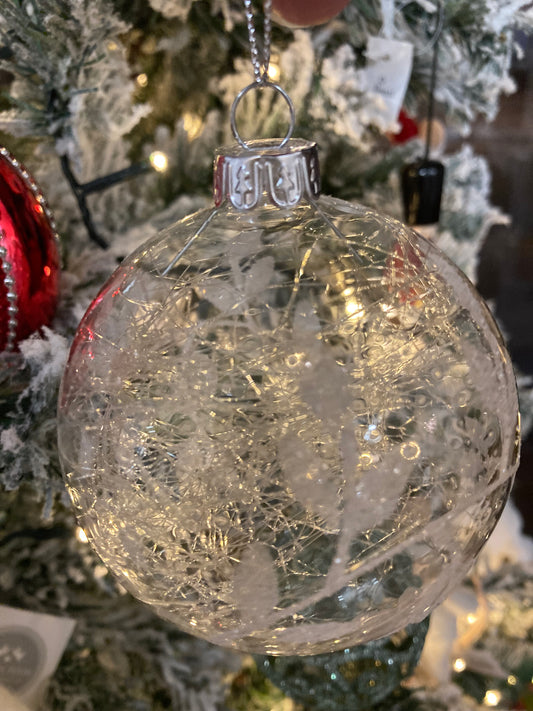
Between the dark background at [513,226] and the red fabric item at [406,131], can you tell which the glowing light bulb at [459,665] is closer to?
the red fabric item at [406,131]

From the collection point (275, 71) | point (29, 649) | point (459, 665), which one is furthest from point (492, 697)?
point (275, 71)

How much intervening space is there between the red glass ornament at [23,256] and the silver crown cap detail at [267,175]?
0.14 m

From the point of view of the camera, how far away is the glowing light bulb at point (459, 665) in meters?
0.64

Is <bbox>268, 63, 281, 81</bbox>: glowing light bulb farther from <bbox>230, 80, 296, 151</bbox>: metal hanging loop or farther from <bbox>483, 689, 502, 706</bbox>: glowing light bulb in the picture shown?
<bbox>483, 689, 502, 706</bbox>: glowing light bulb

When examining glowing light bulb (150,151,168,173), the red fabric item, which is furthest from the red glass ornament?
the red fabric item

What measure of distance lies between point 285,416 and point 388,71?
0.51 metres

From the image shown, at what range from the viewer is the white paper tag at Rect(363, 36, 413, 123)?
25.4 inches

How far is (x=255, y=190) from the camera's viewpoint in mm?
342

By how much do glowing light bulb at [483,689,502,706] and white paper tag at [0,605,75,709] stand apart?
1.35 ft

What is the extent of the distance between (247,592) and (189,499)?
6 cm

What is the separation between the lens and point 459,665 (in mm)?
647

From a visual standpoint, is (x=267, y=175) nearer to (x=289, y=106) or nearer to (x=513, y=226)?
(x=289, y=106)

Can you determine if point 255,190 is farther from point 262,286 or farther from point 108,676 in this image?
point 108,676

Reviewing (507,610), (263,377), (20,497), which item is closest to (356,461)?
(263,377)
